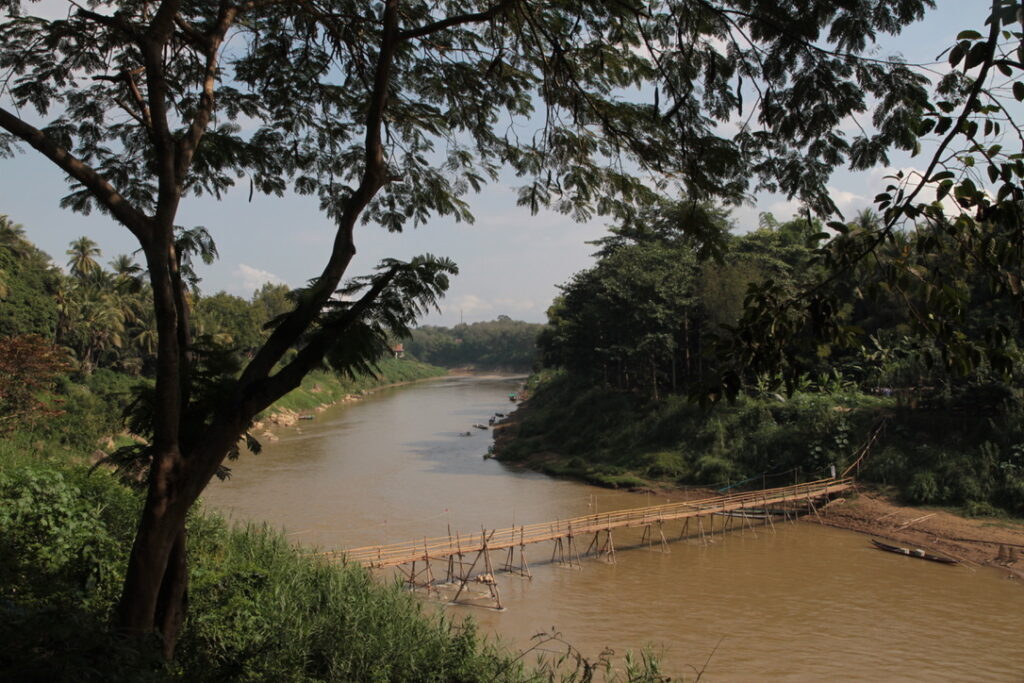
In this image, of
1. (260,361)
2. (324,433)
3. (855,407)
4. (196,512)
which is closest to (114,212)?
(260,361)

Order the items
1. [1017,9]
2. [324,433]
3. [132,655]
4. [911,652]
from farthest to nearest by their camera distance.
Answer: [324,433] < [911,652] < [132,655] < [1017,9]

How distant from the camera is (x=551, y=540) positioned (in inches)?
653

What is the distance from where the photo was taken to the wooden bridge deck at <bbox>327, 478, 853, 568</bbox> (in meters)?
13.1

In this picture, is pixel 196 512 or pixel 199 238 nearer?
pixel 199 238

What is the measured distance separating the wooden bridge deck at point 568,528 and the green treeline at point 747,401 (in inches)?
85.5

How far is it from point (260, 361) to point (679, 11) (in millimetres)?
3834

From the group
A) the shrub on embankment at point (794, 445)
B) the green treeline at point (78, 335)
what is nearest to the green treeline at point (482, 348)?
the green treeline at point (78, 335)

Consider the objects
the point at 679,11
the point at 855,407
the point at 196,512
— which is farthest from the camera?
the point at 855,407

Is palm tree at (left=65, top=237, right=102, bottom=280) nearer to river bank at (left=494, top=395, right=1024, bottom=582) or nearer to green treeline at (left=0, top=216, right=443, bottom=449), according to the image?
green treeline at (left=0, top=216, right=443, bottom=449)

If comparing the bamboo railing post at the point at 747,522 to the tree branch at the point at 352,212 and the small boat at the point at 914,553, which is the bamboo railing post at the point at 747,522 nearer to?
the small boat at the point at 914,553

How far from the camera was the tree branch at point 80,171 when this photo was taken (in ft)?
13.6

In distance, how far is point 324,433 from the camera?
34469mm

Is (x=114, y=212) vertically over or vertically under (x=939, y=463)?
→ over

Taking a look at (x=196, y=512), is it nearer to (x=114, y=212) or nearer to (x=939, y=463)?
(x=114, y=212)
